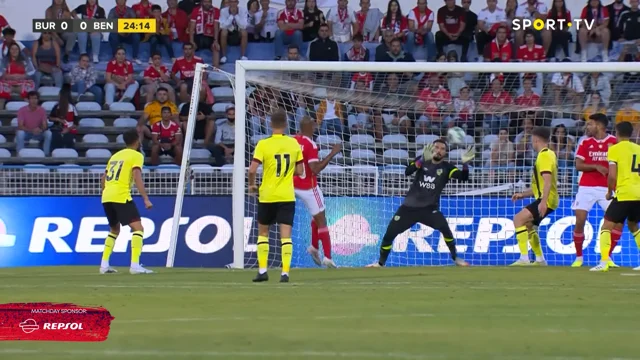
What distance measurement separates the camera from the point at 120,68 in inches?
932

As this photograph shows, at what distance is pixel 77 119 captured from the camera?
2298cm

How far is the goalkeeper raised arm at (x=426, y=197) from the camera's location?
16.6 metres

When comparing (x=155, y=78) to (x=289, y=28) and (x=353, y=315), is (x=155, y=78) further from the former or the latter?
(x=353, y=315)

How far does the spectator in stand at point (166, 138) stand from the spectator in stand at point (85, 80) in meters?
2.48

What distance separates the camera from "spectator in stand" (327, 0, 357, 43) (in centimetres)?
2434

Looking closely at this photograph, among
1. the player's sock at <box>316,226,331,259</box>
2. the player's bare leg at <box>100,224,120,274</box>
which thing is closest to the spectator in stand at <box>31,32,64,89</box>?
the player's bare leg at <box>100,224,120,274</box>

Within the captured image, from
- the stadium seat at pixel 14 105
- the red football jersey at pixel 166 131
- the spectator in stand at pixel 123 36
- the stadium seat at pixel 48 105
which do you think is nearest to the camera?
the red football jersey at pixel 166 131

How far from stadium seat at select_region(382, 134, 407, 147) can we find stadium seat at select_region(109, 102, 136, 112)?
6.35 meters

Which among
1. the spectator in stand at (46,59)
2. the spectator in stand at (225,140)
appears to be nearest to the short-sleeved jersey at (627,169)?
the spectator in stand at (225,140)

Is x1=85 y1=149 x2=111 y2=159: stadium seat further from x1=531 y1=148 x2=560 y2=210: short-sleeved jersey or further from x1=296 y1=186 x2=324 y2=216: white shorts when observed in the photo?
x1=531 y1=148 x2=560 y2=210: short-sleeved jersey

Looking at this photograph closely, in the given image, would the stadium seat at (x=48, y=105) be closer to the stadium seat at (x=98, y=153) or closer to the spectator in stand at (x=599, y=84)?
the stadium seat at (x=98, y=153)

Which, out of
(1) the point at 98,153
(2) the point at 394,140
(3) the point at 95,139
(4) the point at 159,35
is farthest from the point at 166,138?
(2) the point at 394,140

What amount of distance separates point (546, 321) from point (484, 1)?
56.3 ft

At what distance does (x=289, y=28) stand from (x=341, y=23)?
111 cm
